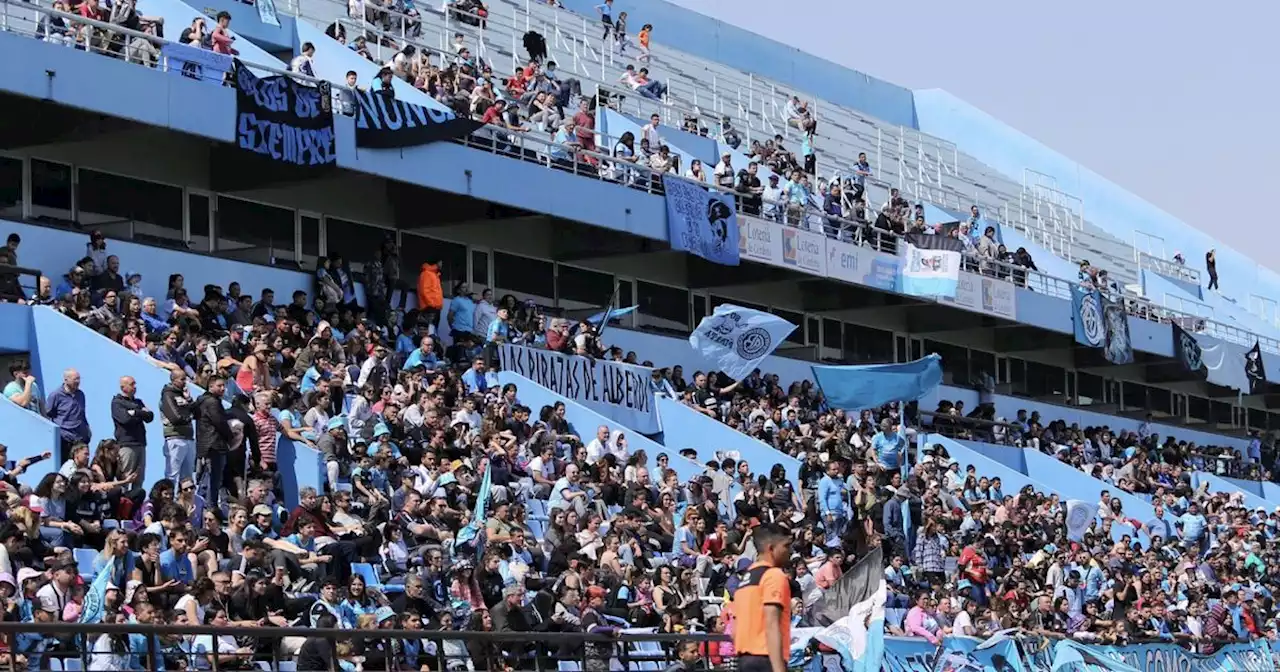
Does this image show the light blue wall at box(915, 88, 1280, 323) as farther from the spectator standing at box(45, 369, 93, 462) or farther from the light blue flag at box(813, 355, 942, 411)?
the spectator standing at box(45, 369, 93, 462)

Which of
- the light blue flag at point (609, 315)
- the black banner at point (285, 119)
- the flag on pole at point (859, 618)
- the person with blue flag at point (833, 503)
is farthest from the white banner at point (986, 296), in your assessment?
the flag on pole at point (859, 618)

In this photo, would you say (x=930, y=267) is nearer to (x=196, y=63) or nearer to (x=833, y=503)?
(x=833, y=503)

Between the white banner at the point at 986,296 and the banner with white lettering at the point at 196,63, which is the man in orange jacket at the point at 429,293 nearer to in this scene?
the banner with white lettering at the point at 196,63

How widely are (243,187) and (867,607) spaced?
12250 mm

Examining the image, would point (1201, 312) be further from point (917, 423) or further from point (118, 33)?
point (118, 33)

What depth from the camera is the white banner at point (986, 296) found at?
36.0m

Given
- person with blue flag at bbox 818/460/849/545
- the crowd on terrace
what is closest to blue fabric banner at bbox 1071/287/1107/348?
the crowd on terrace

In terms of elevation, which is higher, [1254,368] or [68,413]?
[1254,368]

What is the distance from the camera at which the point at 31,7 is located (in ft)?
70.2

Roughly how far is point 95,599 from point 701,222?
18.2m

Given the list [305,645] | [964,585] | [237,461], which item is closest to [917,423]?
[964,585]

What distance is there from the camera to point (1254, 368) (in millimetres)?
45812

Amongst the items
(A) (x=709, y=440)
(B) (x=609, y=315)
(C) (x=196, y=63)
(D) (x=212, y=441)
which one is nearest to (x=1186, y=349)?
(B) (x=609, y=315)

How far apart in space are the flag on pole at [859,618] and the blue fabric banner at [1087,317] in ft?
79.5
